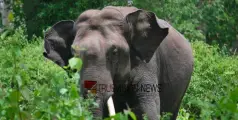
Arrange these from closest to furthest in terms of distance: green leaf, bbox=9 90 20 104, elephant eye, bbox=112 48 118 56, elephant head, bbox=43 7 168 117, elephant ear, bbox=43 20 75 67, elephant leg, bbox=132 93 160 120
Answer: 1. green leaf, bbox=9 90 20 104
2. elephant head, bbox=43 7 168 117
3. elephant eye, bbox=112 48 118 56
4. elephant leg, bbox=132 93 160 120
5. elephant ear, bbox=43 20 75 67

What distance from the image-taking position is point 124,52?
330 inches

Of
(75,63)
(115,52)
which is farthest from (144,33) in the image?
(75,63)

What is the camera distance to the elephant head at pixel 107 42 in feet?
25.9

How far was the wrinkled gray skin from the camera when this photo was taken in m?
7.98

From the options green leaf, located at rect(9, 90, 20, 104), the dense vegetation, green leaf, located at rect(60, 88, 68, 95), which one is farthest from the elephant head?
green leaf, located at rect(9, 90, 20, 104)

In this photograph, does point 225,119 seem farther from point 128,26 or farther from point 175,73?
point 175,73

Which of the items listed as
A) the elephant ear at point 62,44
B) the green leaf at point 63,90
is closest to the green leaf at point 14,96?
the green leaf at point 63,90

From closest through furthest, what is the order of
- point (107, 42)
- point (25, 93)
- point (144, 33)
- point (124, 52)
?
point (25, 93) < point (107, 42) < point (124, 52) < point (144, 33)

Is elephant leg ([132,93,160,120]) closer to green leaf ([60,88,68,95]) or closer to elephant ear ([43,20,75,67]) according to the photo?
elephant ear ([43,20,75,67])

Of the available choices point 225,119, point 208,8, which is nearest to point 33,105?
point 225,119

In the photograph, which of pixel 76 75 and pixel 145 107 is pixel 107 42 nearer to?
pixel 145 107

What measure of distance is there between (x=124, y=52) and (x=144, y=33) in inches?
23.5

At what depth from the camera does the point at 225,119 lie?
4.13 metres

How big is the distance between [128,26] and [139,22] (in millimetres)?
204
